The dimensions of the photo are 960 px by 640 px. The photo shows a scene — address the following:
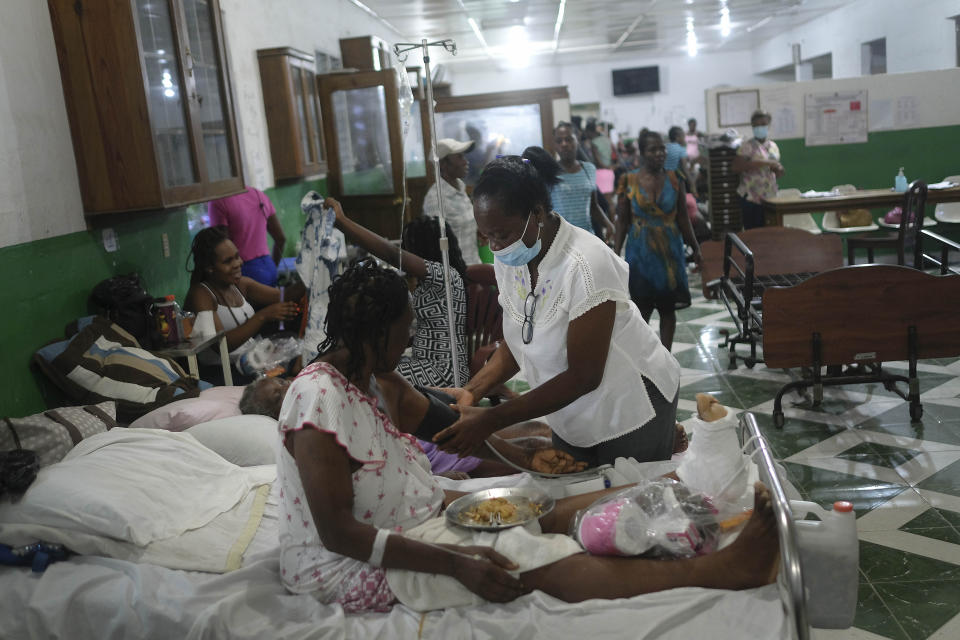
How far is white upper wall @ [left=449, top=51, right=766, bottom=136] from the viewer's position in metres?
19.7

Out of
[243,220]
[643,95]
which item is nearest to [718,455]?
[243,220]

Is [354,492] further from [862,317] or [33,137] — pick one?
[862,317]

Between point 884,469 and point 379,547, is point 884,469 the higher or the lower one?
the lower one

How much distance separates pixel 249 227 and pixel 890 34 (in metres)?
10.1

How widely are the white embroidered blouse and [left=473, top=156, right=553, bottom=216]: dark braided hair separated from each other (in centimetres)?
13

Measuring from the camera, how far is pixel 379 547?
1.79 metres

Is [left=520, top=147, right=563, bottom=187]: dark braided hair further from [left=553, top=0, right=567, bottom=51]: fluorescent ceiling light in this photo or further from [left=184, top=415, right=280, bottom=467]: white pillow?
[left=553, top=0, right=567, bottom=51]: fluorescent ceiling light

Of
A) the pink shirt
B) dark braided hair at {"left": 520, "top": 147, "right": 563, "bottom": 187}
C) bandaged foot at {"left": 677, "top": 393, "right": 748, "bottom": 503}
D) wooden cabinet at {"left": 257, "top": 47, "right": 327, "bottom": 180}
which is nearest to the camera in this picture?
bandaged foot at {"left": 677, "top": 393, "right": 748, "bottom": 503}

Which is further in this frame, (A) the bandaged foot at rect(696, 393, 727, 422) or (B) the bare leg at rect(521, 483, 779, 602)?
(A) the bandaged foot at rect(696, 393, 727, 422)

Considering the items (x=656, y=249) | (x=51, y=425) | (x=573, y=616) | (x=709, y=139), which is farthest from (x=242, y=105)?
(x=573, y=616)

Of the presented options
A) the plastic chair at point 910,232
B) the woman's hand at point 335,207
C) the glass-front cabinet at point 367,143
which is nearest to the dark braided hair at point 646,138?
the plastic chair at point 910,232

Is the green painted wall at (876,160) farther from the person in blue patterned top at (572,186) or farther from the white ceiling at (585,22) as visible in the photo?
the white ceiling at (585,22)

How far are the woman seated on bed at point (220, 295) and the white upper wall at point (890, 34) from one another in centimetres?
913

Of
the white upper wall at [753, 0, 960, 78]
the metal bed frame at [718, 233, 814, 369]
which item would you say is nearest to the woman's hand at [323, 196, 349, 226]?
the metal bed frame at [718, 233, 814, 369]
